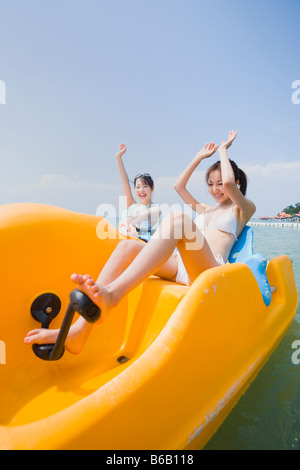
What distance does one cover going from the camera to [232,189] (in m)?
1.52

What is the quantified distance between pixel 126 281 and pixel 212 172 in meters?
1.01

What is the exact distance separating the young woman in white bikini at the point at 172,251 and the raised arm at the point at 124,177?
3.56 ft

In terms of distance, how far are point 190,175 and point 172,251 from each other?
3.19 feet

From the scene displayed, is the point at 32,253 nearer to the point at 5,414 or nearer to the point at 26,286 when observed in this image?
the point at 26,286

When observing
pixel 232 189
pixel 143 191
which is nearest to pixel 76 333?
pixel 232 189

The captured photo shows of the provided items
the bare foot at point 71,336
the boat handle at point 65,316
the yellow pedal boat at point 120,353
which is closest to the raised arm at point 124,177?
the yellow pedal boat at point 120,353

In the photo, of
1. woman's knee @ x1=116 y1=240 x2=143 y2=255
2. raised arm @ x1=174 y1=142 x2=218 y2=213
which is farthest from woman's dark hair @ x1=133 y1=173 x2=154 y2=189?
woman's knee @ x1=116 y1=240 x2=143 y2=255

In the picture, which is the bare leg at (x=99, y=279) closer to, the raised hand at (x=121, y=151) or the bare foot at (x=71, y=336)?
the bare foot at (x=71, y=336)

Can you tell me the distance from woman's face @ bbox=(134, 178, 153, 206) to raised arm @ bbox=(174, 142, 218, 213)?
73 cm

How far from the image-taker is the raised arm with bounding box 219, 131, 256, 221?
151cm

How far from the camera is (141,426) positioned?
70 centimetres

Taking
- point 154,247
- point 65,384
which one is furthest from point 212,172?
point 65,384

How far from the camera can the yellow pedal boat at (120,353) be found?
66 centimetres

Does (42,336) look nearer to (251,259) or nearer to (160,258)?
(160,258)
